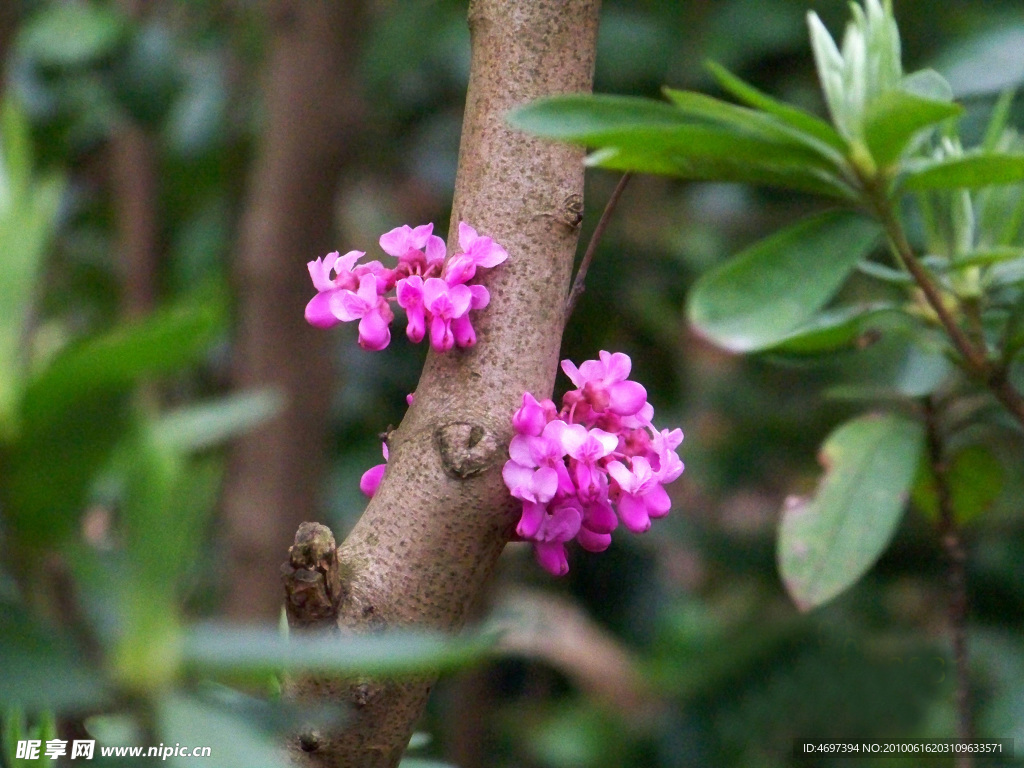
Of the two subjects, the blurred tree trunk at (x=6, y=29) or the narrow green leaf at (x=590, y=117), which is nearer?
the narrow green leaf at (x=590, y=117)

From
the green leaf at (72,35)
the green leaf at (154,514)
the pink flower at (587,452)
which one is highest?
the green leaf at (72,35)

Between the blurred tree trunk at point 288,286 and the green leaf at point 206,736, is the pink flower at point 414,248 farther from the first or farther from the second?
the blurred tree trunk at point 288,286

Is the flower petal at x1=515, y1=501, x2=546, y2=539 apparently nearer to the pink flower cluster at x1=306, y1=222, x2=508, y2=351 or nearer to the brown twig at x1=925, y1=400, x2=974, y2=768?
the pink flower cluster at x1=306, y1=222, x2=508, y2=351

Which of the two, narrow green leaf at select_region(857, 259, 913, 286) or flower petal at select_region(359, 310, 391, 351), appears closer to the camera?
flower petal at select_region(359, 310, 391, 351)

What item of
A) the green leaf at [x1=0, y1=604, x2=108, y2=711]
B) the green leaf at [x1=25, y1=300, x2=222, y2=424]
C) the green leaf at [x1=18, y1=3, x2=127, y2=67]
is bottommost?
the green leaf at [x1=0, y1=604, x2=108, y2=711]

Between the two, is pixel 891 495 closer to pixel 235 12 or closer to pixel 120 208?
pixel 120 208

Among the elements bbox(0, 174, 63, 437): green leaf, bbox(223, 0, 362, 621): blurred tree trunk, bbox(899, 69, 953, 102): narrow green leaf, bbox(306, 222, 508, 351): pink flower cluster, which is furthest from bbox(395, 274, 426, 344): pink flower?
bbox(223, 0, 362, 621): blurred tree trunk

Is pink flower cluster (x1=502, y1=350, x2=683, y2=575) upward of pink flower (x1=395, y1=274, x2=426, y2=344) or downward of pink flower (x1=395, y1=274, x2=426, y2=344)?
downward

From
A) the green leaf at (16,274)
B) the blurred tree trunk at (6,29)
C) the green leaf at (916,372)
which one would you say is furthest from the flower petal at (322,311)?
the blurred tree trunk at (6,29)

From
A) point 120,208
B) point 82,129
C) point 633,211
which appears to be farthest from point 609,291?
point 82,129
